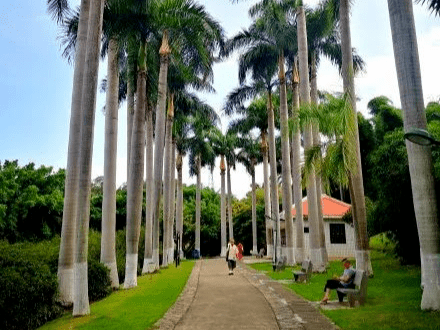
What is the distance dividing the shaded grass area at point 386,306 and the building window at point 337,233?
47.7ft

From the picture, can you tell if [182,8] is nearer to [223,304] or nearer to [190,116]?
[223,304]

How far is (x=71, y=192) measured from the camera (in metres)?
11.8

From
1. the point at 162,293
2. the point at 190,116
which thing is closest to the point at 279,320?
the point at 162,293

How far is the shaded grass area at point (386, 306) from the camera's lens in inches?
300

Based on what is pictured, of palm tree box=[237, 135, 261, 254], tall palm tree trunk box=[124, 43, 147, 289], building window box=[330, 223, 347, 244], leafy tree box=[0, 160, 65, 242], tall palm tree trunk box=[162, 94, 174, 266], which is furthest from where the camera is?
palm tree box=[237, 135, 261, 254]

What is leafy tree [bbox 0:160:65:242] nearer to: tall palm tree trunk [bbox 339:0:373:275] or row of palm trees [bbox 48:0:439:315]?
row of palm trees [bbox 48:0:439:315]

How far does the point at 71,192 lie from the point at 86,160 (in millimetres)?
1668

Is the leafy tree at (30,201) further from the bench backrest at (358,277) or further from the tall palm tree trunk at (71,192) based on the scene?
the bench backrest at (358,277)

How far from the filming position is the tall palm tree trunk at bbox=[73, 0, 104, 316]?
10.1 metres

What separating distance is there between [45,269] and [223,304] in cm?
460

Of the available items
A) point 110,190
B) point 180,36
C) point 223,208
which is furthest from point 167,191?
point 223,208

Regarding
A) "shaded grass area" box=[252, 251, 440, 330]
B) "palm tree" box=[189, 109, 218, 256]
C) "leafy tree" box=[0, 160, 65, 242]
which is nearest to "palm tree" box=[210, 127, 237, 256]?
"palm tree" box=[189, 109, 218, 256]

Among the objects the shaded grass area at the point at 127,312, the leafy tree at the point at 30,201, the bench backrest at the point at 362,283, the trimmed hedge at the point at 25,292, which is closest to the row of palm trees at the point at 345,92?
the bench backrest at the point at 362,283

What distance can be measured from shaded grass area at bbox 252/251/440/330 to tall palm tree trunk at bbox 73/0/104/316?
5.72 metres
